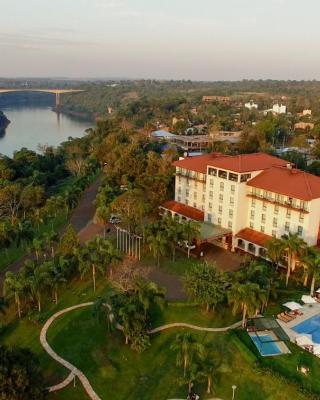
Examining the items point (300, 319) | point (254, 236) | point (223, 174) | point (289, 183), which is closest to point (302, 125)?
point (223, 174)

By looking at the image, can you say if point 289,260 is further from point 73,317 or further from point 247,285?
point 73,317

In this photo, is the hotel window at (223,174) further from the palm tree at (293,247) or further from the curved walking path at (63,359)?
the curved walking path at (63,359)

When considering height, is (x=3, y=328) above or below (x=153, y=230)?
below

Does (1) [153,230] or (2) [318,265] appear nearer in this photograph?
(2) [318,265]

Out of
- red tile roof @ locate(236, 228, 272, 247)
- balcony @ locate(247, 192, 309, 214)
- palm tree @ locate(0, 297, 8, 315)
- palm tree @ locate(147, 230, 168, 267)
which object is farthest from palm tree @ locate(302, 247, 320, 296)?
palm tree @ locate(0, 297, 8, 315)

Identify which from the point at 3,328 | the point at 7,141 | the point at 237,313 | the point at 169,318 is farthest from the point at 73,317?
the point at 7,141

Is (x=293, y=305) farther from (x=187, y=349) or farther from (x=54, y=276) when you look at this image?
(x=54, y=276)
